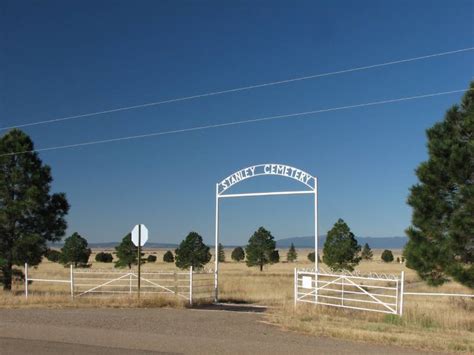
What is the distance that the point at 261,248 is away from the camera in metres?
54.0

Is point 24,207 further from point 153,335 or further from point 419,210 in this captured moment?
point 419,210


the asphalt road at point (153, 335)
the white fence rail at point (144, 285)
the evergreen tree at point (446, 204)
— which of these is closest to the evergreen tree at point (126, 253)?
the white fence rail at point (144, 285)

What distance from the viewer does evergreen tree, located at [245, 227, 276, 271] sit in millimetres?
53969

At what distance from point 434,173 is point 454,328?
5.35 m

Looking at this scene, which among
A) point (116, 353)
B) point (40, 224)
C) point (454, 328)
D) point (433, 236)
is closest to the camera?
point (116, 353)

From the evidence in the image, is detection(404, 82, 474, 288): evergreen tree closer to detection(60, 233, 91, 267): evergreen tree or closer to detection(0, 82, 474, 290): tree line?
detection(0, 82, 474, 290): tree line

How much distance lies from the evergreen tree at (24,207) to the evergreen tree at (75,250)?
80.0 ft

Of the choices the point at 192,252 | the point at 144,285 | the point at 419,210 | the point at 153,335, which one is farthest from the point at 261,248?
the point at 153,335

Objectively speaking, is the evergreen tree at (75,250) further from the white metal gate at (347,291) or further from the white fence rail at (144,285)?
the white metal gate at (347,291)

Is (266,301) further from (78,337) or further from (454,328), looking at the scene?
(78,337)

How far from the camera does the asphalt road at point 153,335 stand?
34.0ft

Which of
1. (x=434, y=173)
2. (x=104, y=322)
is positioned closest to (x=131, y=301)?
(x=104, y=322)

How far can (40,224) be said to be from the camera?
24625 mm

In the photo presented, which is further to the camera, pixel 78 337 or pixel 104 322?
pixel 104 322
